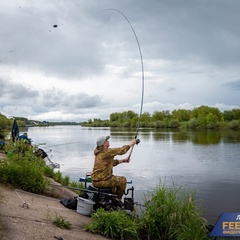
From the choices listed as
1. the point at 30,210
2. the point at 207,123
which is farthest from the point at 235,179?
the point at 207,123

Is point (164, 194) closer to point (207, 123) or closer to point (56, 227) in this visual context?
point (56, 227)

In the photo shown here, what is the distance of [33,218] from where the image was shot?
587 centimetres

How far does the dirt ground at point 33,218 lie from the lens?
16.6 ft

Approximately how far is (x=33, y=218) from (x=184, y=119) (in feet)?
435

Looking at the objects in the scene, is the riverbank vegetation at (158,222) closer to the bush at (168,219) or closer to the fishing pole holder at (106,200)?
the bush at (168,219)

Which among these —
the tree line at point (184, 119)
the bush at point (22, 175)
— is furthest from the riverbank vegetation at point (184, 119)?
the bush at point (22, 175)

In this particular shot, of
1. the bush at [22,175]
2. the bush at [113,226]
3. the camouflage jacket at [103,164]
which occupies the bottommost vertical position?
the bush at [113,226]

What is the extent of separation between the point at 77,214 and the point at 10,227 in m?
2.05

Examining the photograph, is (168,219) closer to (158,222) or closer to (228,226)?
(158,222)

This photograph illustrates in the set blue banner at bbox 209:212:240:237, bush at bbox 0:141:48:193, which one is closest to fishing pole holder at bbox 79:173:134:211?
bush at bbox 0:141:48:193

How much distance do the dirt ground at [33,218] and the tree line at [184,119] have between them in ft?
312

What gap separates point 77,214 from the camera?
274 inches

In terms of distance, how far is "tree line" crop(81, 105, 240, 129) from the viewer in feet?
352

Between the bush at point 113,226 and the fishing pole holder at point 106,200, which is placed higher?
the fishing pole holder at point 106,200
